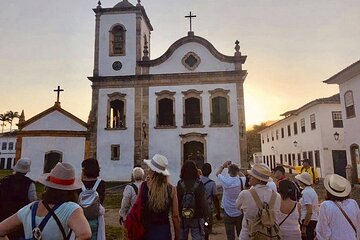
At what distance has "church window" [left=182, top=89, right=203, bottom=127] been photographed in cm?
2081

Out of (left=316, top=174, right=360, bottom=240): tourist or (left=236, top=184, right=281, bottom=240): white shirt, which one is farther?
(left=236, top=184, right=281, bottom=240): white shirt

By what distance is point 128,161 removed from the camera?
2052 cm

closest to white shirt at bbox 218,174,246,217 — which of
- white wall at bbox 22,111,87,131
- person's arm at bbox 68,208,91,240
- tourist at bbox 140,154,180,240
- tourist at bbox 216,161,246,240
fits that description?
tourist at bbox 216,161,246,240

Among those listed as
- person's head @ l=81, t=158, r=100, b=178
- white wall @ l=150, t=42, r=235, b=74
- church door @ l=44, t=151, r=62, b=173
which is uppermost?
white wall @ l=150, t=42, r=235, b=74

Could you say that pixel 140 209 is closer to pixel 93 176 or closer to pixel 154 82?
pixel 93 176

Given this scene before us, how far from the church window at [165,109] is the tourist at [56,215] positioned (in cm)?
1813

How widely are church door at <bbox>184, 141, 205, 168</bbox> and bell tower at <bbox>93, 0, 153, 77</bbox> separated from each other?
6.97m

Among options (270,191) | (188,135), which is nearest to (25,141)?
(188,135)

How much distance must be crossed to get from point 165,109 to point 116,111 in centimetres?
402

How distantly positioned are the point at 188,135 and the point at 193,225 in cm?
1574

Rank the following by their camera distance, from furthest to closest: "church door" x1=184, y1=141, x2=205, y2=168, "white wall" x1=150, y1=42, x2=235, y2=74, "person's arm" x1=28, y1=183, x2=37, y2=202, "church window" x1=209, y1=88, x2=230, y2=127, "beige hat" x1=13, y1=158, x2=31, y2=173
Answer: "white wall" x1=150, y1=42, x2=235, y2=74
"church window" x1=209, y1=88, x2=230, y2=127
"church door" x1=184, y1=141, x2=205, y2=168
"beige hat" x1=13, y1=158, x2=31, y2=173
"person's arm" x1=28, y1=183, x2=37, y2=202

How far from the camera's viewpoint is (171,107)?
21516mm

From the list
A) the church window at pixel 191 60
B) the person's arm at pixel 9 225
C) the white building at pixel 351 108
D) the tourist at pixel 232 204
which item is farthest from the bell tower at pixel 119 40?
the person's arm at pixel 9 225

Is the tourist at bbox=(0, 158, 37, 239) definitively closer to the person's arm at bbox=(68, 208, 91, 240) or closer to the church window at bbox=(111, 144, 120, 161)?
the person's arm at bbox=(68, 208, 91, 240)
